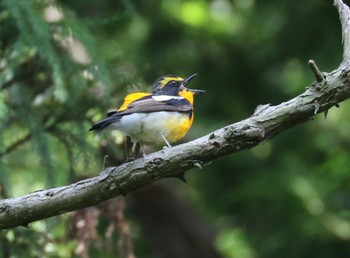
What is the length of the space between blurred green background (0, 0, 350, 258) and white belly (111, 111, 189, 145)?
2.87ft

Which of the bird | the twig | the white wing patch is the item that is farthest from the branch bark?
the white wing patch

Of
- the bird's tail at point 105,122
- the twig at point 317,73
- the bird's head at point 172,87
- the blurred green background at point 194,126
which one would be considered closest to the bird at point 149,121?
the bird's tail at point 105,122

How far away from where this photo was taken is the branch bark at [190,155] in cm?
360

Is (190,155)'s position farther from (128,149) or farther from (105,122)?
(105,122)

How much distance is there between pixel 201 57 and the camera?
8.67m

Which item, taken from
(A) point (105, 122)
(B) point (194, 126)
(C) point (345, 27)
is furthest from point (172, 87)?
(B) point (194, 126)

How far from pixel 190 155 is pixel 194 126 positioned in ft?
15.9

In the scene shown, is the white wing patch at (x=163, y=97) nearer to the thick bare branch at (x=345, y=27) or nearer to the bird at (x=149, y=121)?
the bird at (x=149, y=121)

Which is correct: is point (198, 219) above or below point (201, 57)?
below

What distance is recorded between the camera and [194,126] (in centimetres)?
846

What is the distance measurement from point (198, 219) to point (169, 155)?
494 centimetres

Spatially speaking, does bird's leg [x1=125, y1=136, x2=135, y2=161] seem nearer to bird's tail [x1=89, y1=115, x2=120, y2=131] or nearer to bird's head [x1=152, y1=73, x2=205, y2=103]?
bird's tail [x1=89, y1=115, x2=120, y2=131]

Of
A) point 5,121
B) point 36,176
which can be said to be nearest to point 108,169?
point 5,121

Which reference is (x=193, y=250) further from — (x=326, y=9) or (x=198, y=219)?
(x=326, y=9)
